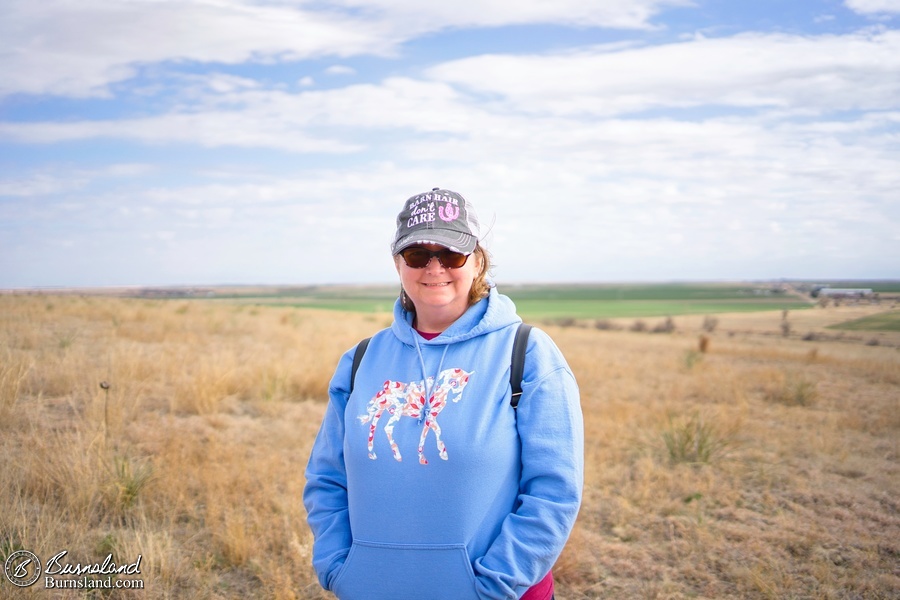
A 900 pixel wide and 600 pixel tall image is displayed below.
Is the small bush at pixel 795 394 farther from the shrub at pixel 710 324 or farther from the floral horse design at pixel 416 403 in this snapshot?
the shrub at pixel 710 324

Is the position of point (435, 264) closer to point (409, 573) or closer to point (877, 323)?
point (409, 573)

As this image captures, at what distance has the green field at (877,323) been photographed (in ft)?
35.1

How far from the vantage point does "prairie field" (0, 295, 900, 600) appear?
3771 millimetres

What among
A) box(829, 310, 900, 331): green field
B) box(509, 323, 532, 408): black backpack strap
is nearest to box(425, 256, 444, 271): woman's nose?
box(509, 323, 532, 408): black backpack strap

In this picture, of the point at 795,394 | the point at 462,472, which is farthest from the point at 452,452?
the point at 795,394

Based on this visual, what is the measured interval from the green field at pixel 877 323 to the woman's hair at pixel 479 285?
10.6 meters

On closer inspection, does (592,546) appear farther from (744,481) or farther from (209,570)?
(209,570)

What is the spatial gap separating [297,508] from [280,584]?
0.95 metres

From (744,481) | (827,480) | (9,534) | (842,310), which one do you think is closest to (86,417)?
(9,534)

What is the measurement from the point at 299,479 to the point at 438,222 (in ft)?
12.0

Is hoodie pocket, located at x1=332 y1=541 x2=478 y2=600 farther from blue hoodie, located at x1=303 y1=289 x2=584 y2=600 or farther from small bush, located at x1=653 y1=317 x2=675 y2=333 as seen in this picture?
small bush, located at x1=653 y1=317 x2=675 y2=333
